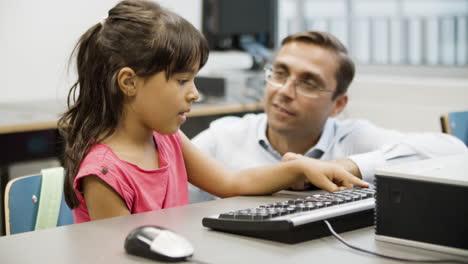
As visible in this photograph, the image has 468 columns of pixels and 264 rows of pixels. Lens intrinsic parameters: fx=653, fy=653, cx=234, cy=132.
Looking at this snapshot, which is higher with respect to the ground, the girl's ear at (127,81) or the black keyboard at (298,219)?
the girl's ear at (127,81)

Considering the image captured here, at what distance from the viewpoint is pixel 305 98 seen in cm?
184

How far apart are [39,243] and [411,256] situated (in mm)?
510

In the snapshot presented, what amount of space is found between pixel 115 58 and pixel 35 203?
36cm

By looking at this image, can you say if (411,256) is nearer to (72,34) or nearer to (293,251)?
(293,251)

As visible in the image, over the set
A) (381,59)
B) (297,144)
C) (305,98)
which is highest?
(305,98)

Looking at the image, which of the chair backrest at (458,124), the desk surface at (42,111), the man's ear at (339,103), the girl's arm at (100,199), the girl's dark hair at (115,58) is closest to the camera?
the girl's arm at (100,199)

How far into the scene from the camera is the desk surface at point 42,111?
2715mm

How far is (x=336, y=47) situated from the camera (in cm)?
191

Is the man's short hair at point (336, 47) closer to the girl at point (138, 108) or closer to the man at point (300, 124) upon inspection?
the man at point (300, 124)

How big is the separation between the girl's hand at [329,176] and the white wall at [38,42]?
2436 mm

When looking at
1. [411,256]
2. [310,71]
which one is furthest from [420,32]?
[411,256]

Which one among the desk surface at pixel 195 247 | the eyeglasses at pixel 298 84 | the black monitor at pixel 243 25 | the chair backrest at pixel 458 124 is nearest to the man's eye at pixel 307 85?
the eyeglasses at pixel 298 84

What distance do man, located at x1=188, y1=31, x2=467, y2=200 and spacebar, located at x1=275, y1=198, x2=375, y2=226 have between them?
2.47ft

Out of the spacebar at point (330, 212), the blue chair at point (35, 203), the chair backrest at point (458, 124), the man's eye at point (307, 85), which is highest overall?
the spacebar at point (330, 212)
